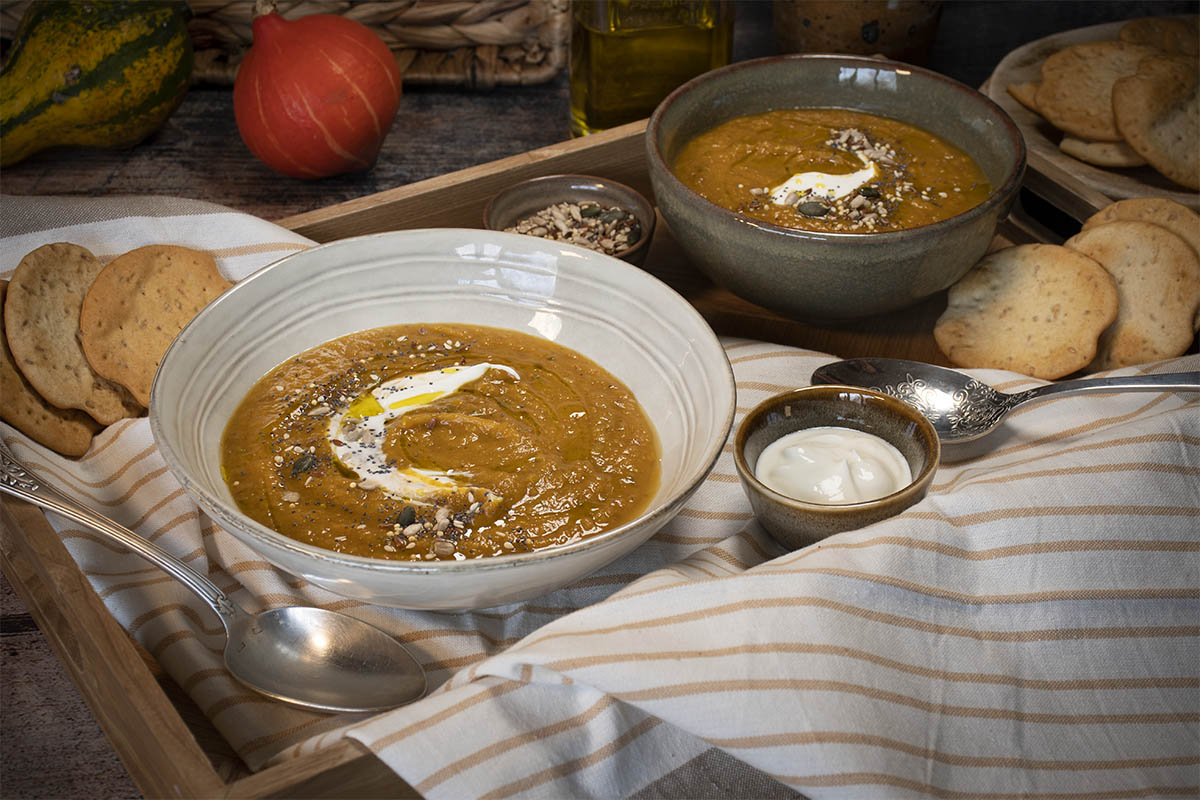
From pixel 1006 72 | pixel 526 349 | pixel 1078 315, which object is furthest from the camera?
pixel 1006 72

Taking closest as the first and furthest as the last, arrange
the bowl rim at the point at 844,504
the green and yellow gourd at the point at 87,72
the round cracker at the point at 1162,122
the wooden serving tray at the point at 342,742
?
the wooden serving tray at the point at 342,742
the bowl rim at the point at 844,504
the round cracker at the point at 1162,122
the green and yellow gourd at the point at 87,72

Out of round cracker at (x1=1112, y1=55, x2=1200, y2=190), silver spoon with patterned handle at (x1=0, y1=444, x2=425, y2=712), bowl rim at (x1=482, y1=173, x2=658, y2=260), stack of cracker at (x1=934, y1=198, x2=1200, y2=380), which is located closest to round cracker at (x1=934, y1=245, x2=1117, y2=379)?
stack of cracker at (x1=934, y1=198, x2=1200, y2=380)

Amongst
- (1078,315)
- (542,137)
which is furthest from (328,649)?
(542,137)

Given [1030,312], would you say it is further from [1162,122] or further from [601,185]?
[601,185]

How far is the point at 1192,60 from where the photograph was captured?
92.8 inches

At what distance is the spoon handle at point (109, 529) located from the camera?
4.66 ft

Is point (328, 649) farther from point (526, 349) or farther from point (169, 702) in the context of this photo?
point (526, 349)

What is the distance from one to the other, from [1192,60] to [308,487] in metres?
2.03

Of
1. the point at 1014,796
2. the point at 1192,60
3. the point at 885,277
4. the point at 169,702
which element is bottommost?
the point at 1014,796

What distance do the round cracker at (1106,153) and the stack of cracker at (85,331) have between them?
171cm

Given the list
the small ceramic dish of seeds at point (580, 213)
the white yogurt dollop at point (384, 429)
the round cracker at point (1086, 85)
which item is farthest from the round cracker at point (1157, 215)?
the white yogurt dollop at point (384, 429)

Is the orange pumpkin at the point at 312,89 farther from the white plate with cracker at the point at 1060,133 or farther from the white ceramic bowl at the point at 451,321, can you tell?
the white plate with cracker at the point at 1060,133

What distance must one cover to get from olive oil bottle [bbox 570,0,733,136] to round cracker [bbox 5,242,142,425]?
1228mm

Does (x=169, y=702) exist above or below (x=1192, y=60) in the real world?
below
